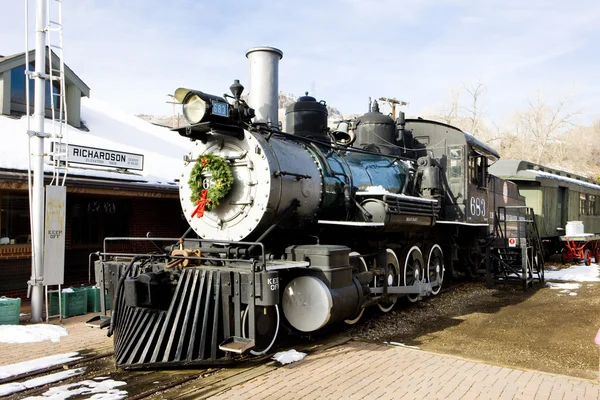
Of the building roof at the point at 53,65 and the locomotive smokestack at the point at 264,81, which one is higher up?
the building roof at the point at 53,65

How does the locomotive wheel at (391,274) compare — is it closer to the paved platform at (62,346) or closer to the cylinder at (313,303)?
the cylinder at (313,303)

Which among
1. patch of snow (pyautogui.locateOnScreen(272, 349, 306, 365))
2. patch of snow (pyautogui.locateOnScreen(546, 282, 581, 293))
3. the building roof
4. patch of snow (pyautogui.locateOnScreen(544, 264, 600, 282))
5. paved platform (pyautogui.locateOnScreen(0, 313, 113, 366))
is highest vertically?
the building roof

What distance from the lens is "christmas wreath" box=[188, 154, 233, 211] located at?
6.19 m

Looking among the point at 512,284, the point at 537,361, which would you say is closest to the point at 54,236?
the point at 537,361

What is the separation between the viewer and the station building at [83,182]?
877 cm

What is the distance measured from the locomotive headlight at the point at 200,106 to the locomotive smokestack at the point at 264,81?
173 centimetres

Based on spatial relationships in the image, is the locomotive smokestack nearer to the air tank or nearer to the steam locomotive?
the steam locomotive

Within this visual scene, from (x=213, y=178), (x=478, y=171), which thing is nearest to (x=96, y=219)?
(x=213, y=178)

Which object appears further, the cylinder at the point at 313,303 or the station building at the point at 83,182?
the station building at the point at 83,182

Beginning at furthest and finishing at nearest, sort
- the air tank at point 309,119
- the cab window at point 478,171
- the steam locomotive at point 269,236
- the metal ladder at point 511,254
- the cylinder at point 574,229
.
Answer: the cylinder at point 574,229
the metal ladder at point 511,254
the cab window at point 478,171
the air tank at point 309,119
the steam locomotive at point 269,236

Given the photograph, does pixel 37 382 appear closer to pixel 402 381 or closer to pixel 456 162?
pixel 402 381

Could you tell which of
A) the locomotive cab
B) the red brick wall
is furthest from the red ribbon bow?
the locomotive cab

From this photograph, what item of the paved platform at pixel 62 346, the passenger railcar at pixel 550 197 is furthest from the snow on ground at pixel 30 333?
the passenger railcar at pixel 550 197

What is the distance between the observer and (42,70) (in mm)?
7871
